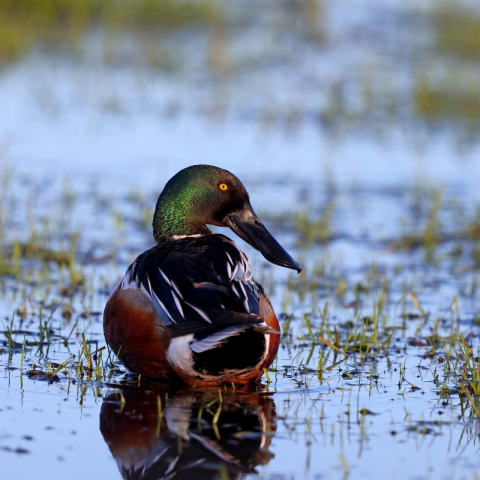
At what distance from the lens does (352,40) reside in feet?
52.3

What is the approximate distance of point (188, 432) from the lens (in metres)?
3.78

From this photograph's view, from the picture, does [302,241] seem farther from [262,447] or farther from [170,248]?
[262,447]

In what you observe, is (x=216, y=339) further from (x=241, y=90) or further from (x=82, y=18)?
(x=82, y=18)

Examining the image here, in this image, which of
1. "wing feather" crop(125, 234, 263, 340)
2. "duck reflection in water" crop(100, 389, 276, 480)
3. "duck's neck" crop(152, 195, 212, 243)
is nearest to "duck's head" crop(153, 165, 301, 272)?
"duck's neck" crop(152, 195, 212, 243)

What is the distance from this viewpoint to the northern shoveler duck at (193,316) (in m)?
4.08

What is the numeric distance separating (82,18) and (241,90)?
355 cm

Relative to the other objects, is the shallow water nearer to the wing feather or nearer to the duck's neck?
the wing feather

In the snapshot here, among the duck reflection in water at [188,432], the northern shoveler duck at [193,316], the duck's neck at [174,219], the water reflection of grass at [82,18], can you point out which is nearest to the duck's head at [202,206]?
the duck's neck at [174,219]

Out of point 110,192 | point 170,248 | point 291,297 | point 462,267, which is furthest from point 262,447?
point 110,192

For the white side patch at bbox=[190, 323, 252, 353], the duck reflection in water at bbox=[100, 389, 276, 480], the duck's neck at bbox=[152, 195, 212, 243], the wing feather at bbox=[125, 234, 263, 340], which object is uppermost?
the duck's neck at bbox=[152, 195, 212, 243]

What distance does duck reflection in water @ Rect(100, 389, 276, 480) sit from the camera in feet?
11.3

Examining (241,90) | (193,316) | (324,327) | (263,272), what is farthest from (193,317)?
(241,90)

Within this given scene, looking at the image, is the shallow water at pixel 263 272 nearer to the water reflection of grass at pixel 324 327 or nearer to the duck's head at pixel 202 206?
the water reflection of grass at pixel 324 327

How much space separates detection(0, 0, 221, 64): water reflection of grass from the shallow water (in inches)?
29.4
